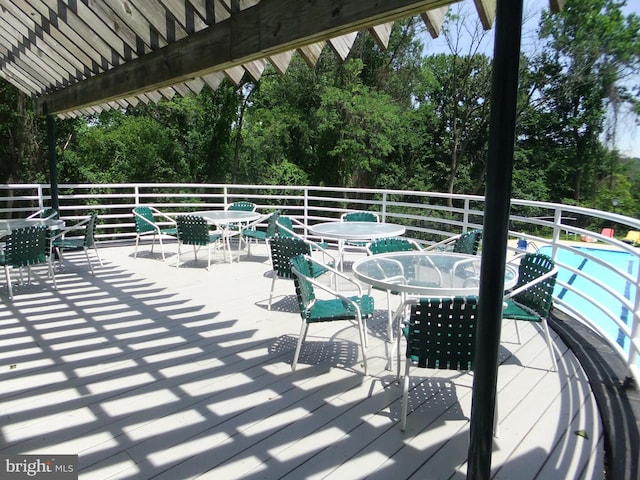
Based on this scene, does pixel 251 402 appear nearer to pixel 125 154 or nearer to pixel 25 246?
pixel 25 246

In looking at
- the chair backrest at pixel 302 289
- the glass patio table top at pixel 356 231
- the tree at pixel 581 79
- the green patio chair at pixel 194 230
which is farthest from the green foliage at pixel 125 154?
the tree at pixel 581 79

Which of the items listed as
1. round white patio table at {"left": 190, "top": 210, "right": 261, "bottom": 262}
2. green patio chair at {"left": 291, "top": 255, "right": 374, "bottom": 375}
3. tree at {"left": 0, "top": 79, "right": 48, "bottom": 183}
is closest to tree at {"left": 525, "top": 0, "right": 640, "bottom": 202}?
round white patio table at {"left": 190, "top": 210, "right": 261, "bottom": 262}

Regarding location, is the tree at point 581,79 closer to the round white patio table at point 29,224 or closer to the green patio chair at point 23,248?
the round white patio table at point 29,224

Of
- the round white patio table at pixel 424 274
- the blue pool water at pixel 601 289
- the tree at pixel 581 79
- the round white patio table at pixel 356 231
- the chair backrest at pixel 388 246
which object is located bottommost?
the blue pool water at pixel 601 289

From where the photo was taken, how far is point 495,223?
1.61 metres

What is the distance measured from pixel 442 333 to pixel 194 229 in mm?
4162

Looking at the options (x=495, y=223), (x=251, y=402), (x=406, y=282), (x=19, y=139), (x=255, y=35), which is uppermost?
(x=19, y=139)

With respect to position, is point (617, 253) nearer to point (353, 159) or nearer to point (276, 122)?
point (353, 159)

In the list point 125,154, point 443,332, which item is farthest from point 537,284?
point 125,154

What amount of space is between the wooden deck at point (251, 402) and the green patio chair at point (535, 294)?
372 millimetres

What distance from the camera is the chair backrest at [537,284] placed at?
2967 millimetres

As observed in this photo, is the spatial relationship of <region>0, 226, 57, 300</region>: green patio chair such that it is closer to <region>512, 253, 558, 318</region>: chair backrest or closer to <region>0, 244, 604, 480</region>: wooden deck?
<region>0, 244, 604, 480</region>: wooden deck

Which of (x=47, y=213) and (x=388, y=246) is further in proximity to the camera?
(x=47, y=213)

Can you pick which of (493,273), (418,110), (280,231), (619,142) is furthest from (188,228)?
(619,142)
